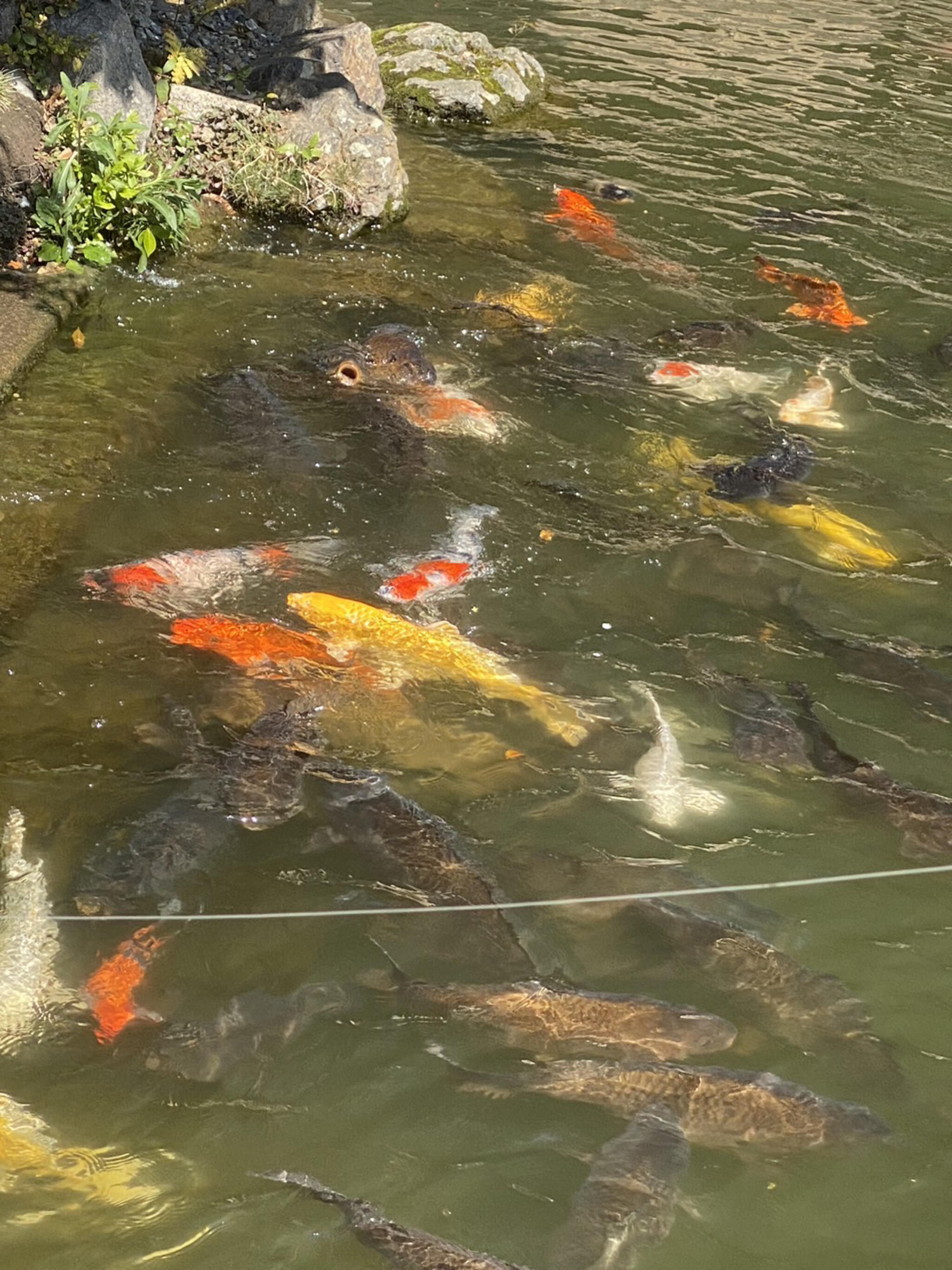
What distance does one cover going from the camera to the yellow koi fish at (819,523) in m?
7.50

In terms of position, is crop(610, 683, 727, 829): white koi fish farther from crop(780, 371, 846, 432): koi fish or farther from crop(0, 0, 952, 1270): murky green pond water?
crop(780, 371, 846, 432): koi fish

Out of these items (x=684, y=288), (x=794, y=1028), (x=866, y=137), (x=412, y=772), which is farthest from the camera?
(x=866, y=137)

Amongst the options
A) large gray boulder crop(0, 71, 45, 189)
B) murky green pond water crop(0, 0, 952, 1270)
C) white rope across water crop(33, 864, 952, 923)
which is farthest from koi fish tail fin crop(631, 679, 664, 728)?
large gray boulder crop(0, 71, 45, 189)

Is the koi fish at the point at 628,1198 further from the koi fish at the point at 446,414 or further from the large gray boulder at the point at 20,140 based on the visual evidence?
the large gray boulder at the point at 20,140

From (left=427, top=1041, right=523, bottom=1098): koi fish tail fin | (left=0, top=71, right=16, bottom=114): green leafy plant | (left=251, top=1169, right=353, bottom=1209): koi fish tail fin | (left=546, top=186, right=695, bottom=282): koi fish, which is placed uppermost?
(left=0, top=71, right=16, bottom=114): green leafy plant

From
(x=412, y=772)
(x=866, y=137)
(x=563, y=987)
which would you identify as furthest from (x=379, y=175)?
(x=563, y=987)

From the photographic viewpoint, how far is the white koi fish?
18.1 feet

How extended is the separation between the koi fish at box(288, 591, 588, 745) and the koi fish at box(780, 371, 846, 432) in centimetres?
376

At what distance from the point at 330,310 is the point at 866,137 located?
813cm

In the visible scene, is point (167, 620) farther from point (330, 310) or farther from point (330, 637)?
point (330, 310)

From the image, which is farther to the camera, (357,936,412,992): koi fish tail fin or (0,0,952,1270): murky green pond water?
(357,936,412,992): koi fish tail fin

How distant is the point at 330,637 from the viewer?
6.25 m

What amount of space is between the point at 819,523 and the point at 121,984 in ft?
16.5

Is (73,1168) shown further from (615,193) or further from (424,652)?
(615,193)
